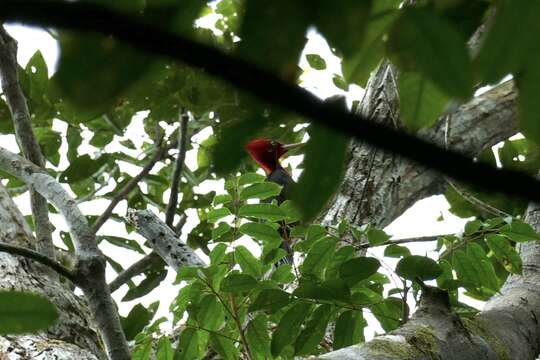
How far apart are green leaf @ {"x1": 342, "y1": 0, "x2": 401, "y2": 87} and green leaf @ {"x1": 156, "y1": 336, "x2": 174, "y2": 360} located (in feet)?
5.54

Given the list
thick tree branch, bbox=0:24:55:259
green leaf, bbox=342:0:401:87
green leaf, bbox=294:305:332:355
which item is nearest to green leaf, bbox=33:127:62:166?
thick tree branch, bbox=0:24:55:259

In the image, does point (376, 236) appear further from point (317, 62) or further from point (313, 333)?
point (317, 62)

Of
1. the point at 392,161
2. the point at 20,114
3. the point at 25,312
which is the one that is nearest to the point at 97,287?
the point at 20,114

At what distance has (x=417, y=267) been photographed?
6.97 ft

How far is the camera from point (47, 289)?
2.82 metres

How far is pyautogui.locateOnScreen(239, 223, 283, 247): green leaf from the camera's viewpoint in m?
2.49

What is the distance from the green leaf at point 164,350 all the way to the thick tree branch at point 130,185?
1.30 metres

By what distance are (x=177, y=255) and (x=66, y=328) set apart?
549 mm

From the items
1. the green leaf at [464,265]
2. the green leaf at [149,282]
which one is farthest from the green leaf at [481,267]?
the green leaf at [149,282]

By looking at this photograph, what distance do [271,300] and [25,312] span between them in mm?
1457

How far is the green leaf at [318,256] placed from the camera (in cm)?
231

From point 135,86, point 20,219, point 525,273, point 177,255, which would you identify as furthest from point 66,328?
point 135,86

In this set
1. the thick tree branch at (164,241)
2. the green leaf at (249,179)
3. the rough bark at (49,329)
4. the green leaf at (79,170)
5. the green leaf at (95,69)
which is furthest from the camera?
the green leaf at (79,170)

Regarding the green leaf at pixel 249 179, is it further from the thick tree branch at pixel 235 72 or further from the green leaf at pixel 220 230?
the thick tree branch at pixel 235 72
